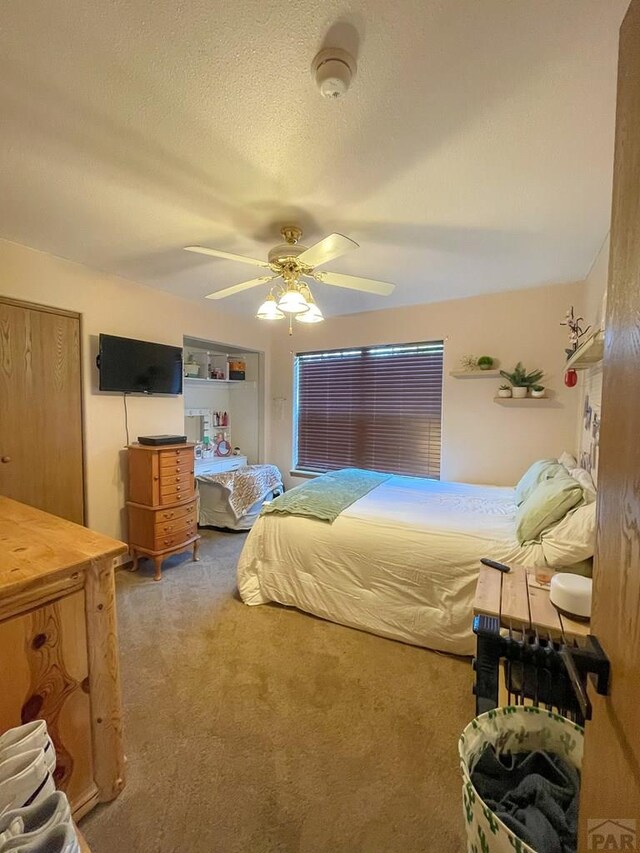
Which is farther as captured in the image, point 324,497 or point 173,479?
point 173,479

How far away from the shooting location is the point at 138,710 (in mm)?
1697

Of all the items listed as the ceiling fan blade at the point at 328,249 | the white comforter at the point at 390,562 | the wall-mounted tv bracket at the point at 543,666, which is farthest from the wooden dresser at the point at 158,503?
the wall-mounted tv bracket at the point at 543,666

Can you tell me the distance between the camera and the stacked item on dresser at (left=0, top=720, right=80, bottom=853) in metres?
0.68

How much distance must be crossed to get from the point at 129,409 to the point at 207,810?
2.79 meters

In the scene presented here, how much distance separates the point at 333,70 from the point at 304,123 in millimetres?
278

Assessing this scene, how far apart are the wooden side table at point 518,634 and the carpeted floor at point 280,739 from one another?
0.45 m

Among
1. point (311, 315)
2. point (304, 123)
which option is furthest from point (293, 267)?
point (304, 123)

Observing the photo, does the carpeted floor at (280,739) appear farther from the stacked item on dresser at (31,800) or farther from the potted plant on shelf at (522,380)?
the potted plant on shelf at (522,380)

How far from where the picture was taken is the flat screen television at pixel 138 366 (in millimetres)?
2908

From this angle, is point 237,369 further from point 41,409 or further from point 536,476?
point 536,476

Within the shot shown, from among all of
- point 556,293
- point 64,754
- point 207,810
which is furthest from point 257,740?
point 556,293

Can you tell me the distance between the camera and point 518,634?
44.3 inches

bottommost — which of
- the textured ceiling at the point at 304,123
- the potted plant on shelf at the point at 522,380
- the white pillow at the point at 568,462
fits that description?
the white pillow at the point at 568,462

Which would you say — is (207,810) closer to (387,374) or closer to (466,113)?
(466,113)
